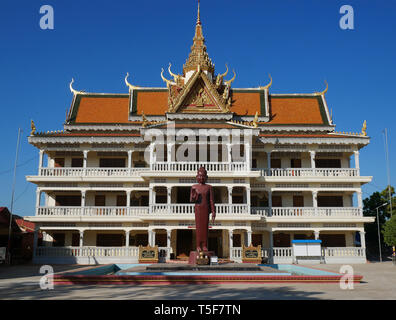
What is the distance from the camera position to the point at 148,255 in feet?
79.3

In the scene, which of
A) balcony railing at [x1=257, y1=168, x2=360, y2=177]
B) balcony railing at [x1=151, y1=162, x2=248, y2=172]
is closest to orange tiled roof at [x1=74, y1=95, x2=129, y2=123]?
balcony railing at [x1=151, y1=162, x2=248, y2=172]

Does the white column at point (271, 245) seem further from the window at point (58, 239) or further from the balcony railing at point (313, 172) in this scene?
the window at point (58, 239)

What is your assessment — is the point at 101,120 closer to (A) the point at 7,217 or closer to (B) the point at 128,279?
(A) the point at 7,217

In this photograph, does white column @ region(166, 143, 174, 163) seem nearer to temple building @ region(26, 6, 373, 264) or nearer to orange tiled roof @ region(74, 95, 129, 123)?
temple building @ region(26, 6, 373, 264)

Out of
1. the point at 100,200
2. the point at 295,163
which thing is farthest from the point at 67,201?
the point at 295,163

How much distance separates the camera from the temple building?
27.2 meters

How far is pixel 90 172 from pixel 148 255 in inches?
A: 339

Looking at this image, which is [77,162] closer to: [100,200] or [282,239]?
[100,200]

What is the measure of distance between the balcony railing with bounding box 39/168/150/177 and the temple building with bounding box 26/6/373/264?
0.25ft

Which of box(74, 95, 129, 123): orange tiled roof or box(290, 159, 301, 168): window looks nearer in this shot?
box(290, 159, 301, 168): window

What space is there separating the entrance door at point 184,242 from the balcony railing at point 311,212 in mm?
4972

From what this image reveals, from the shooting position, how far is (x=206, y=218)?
17.3m
